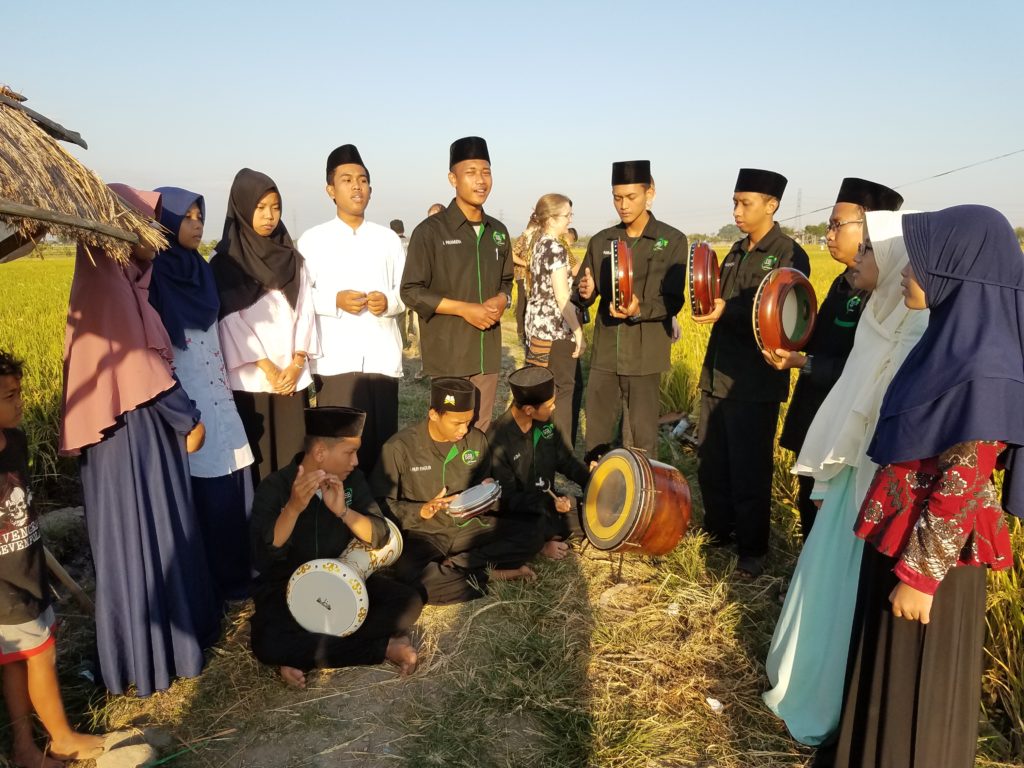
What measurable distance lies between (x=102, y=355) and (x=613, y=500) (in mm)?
2620

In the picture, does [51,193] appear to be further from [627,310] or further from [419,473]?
[627,310]

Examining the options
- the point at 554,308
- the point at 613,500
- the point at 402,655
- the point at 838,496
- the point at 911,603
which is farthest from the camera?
the point at 554,308

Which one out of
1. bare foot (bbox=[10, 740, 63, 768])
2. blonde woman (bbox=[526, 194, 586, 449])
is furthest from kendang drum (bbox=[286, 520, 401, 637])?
blonde woman (bbox=[526, 194, 586, 449])

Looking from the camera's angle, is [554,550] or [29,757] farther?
[554,550]

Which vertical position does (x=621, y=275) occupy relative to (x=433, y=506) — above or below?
above

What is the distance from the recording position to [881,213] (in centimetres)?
254

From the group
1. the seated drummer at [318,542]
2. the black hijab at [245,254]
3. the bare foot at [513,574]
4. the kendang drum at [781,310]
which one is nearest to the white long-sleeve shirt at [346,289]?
the black hijab at [245,254]

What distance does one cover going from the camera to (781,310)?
147 inches

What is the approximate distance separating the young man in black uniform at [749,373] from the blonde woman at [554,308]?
172 centimetres

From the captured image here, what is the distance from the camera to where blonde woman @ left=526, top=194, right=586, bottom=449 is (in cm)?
569

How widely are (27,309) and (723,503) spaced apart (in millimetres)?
12205

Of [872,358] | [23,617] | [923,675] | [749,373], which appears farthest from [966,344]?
[23,617]

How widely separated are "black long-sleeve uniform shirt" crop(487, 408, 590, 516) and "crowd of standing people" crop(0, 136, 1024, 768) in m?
0.02

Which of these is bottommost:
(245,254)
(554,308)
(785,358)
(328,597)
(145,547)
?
(328,597)
